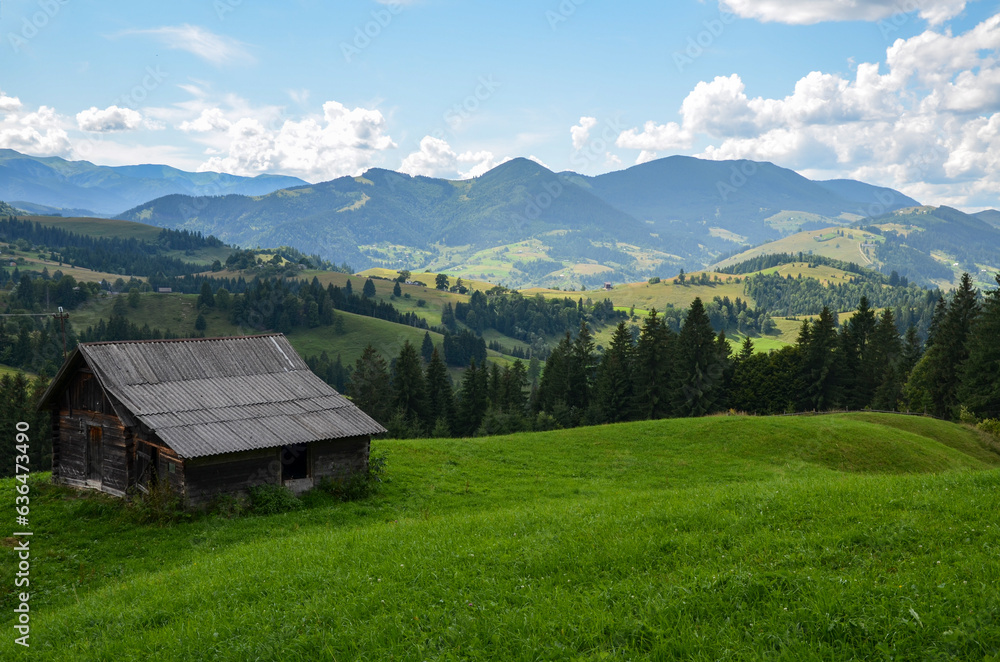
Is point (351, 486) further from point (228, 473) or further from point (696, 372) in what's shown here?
point (696, 372)

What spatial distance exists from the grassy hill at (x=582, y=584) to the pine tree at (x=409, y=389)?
194ft

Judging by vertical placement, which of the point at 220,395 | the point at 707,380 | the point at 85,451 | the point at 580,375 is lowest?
the point at 580,375

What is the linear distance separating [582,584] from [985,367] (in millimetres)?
61794

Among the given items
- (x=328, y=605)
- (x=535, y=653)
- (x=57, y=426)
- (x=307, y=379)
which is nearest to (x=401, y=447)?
(x=307, y=379)

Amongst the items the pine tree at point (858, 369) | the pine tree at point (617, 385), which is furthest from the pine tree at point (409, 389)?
the pine tree at point (858, 369)

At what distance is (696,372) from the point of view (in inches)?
2894

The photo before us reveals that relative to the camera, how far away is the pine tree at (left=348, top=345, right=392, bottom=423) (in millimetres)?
82062

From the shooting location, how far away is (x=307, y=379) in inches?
1335

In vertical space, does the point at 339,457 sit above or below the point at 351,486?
above

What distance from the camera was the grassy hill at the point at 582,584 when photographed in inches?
359

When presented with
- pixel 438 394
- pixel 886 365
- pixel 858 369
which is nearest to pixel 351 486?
pixel 438 394

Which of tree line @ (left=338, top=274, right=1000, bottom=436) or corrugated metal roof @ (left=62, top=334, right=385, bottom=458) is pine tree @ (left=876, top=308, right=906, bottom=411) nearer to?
tree line @ (left=338, top=274, right=1000, bottom=436)

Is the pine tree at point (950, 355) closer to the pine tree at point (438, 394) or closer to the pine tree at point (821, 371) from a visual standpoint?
the pine tree at point (821, 371)

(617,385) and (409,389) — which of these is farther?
(409,389)
